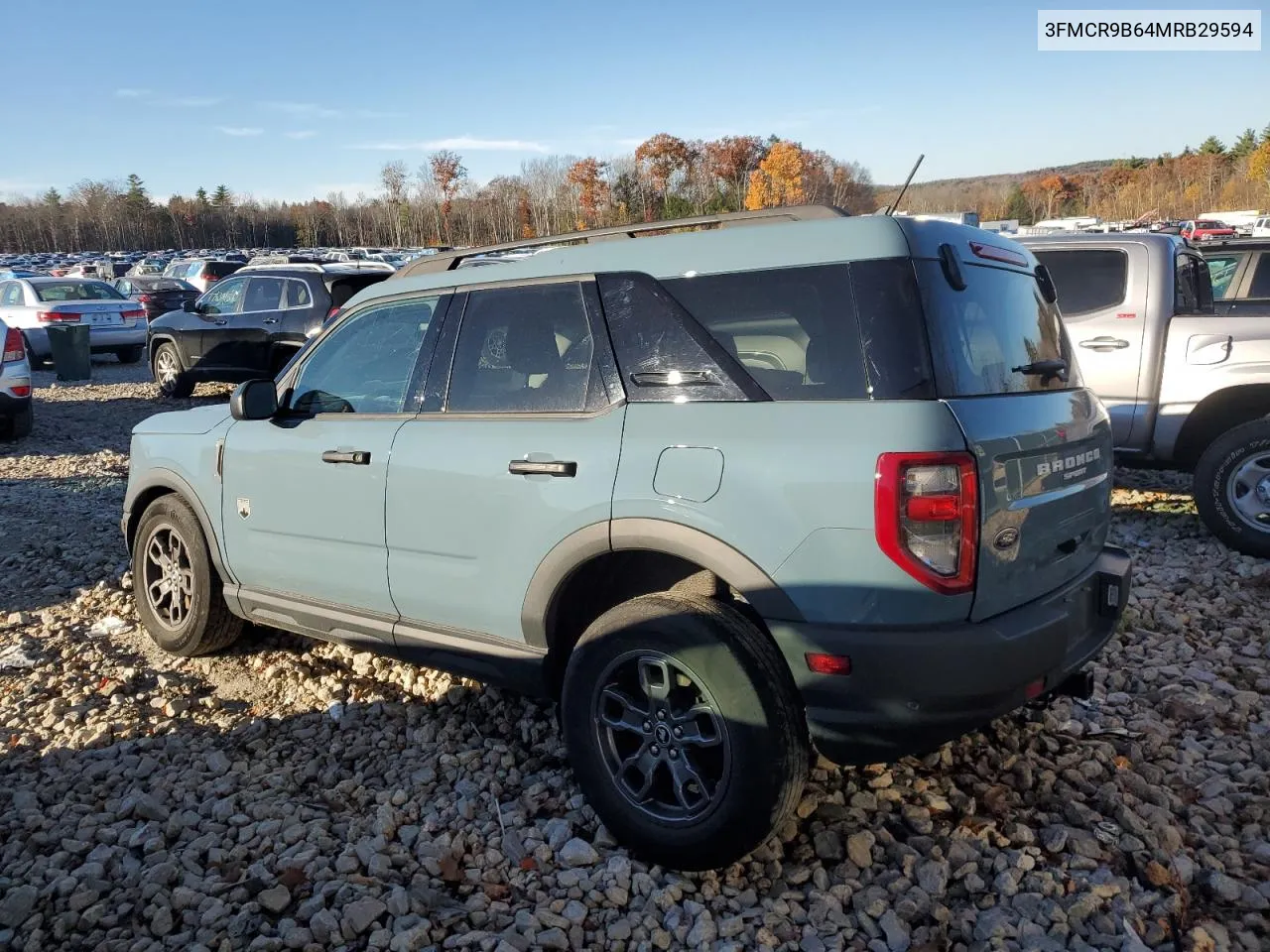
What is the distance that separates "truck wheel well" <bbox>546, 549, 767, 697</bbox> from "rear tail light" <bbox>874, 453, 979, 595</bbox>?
65 cm

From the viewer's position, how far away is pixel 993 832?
309 cm

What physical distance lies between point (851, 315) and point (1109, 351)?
4750 millimetres

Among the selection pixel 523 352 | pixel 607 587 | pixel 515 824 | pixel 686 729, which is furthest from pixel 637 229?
pixel 515 824

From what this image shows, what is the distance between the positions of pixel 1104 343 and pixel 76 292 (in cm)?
1781

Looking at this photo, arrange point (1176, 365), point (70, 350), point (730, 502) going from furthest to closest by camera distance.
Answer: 1. point (70, 350)
2. point (1176, 365)
3. point (730, 502)

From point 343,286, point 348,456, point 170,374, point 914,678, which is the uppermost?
point 343,286

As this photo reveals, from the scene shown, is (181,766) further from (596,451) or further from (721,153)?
(721,153)

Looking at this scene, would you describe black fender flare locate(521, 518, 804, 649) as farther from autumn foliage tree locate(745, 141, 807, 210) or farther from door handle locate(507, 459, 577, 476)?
autumn foliage tree locate(745, 141, 807, 210)

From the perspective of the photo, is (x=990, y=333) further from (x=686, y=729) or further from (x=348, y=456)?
(x=348, y=456)

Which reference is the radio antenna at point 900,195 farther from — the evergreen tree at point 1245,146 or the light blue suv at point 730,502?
the evergreen tree at point 1245,146

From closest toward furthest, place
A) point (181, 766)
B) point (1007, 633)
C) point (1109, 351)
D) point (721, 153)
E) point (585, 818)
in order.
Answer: point (1007, 633), point (585, 818), point (181, 766), point (1109, 351), point (721, 153)

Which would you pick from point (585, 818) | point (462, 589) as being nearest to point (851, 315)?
point (462, 589)

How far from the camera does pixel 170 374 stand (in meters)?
14.0

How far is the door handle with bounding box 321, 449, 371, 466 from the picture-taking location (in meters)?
3.65
